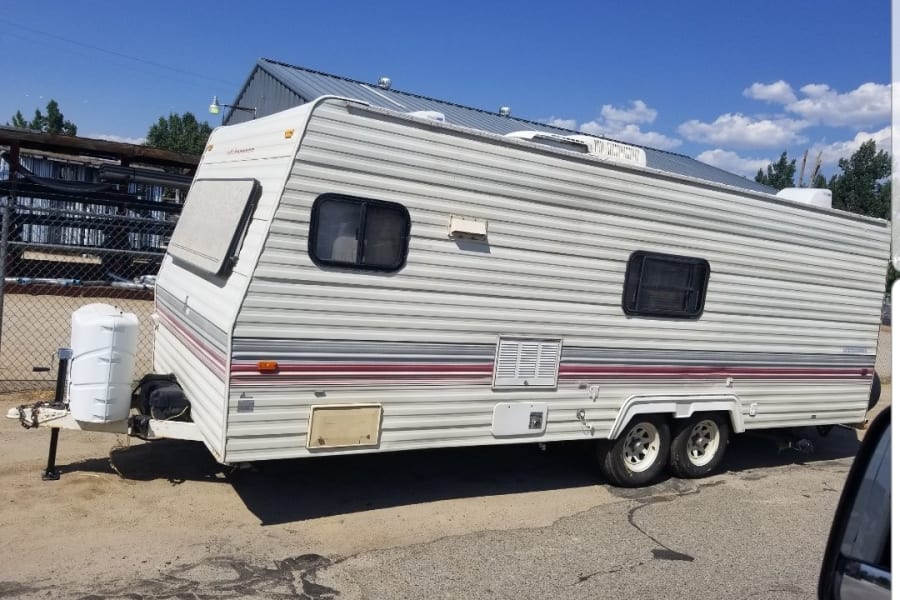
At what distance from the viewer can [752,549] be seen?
5.79m

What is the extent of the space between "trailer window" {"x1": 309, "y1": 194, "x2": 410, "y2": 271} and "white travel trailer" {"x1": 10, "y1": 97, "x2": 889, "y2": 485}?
0.05ft

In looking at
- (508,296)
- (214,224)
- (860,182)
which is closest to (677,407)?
(508,296)

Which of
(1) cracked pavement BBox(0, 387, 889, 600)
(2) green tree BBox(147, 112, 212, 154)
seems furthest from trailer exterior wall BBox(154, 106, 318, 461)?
(2) green tree BBox(147, 112, 212, 154)

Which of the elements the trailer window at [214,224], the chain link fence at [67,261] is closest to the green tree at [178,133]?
the chain link fence at [67,261]

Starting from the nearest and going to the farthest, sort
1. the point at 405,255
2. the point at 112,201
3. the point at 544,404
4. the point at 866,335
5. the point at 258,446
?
the point at 258,446, the point at 405,255, the point at 544,404, the point at 866,335, the point at 112,201

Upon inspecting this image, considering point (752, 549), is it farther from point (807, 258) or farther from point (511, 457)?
point (807, 258)

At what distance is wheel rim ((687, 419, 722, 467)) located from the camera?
7434 mm

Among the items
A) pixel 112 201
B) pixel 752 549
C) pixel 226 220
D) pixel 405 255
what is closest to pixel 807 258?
pixel 752 549

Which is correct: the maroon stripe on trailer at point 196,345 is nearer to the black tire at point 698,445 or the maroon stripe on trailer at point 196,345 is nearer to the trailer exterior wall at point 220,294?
the trailer exterior wall at point 220,294

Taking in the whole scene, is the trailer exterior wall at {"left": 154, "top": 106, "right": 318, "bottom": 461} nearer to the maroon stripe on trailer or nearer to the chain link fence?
the maroon stripe on trailer

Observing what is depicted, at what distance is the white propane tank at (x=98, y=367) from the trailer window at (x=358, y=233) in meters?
→ 1.53

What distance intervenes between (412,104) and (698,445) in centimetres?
968

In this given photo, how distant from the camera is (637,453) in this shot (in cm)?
707

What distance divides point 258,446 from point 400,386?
3.46 ft
